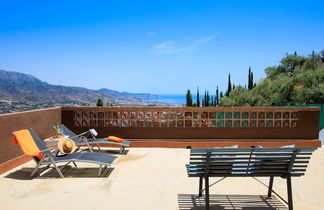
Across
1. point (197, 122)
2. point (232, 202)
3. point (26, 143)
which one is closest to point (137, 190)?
point (232, 202)

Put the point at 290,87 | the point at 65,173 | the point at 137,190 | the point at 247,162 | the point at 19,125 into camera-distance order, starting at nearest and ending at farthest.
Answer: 1. the point at 247,162
2. the point at 137,190
3. the point at 65,173
4. the point at 19,125
5. the point at 290,87

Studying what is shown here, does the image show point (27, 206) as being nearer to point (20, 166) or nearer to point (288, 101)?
point (20, 166)

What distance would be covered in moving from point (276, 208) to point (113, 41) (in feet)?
169

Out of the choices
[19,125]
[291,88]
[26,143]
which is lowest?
[26,143]

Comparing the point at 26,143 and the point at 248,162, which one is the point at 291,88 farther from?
the point at 26,143

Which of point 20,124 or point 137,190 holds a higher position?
point 20,124

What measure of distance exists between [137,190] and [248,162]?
1.84m

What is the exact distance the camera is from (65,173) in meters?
5.14

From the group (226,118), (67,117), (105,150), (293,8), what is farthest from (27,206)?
(293,8)

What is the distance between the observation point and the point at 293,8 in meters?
28.5

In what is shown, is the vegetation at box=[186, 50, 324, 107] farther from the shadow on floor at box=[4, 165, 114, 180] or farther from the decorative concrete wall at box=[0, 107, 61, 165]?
the shadow on floor at box=[4, 165, 114, 180]

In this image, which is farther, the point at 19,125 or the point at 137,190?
the point at 19,125

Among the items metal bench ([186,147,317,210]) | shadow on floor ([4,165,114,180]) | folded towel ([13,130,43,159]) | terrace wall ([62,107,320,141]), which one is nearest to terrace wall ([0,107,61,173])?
shadow on floor ([4,165,114,180])

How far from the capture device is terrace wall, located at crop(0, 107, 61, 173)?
5.34 meters
